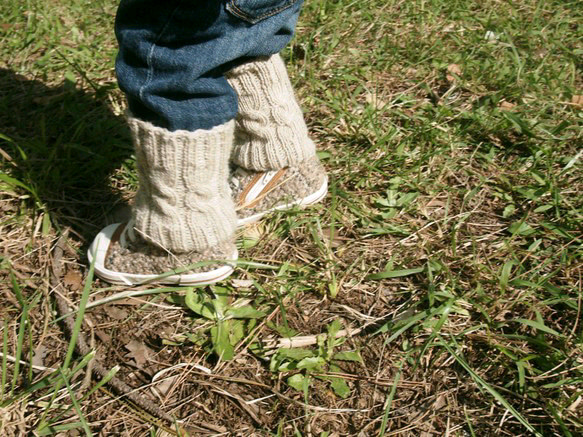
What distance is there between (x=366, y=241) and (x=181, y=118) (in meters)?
0.63

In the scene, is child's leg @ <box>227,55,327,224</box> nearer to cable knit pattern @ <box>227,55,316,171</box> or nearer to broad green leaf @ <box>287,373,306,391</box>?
cable knit pattern @ <box>227,55,316,171</box>

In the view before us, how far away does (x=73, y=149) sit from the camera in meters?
1.69

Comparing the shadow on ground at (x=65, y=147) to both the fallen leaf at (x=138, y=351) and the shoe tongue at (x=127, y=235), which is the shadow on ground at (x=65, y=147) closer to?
the shoe tongue at (x=127, y=235)

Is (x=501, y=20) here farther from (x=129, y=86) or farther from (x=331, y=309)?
(x=129, y=86)

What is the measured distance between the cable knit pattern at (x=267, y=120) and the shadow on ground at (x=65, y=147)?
16.4 inches

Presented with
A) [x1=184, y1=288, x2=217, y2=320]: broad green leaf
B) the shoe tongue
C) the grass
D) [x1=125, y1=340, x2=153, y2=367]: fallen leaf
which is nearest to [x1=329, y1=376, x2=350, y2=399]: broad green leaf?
the grass

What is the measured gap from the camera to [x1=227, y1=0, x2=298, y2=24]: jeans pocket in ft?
3.41

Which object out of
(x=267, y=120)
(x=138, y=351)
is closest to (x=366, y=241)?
(x=267, y=120)

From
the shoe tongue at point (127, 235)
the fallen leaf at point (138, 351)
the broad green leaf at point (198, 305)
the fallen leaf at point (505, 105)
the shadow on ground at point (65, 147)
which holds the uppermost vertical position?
the shadow on ground at point (65, 147)

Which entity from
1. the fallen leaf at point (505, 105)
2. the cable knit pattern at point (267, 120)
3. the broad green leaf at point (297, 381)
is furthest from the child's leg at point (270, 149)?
the fallen leaf at point (505, 105)

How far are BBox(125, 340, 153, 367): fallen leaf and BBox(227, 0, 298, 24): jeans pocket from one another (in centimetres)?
75

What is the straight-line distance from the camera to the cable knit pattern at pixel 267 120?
133cm

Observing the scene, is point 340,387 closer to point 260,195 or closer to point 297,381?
point 297,381

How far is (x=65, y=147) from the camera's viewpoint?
166 centimetres
